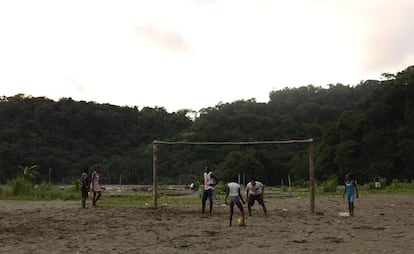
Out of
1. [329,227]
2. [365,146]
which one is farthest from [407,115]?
[329,227]

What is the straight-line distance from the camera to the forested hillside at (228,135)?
184 ft

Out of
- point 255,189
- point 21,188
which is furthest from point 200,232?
point 21,188

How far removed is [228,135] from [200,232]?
243ft

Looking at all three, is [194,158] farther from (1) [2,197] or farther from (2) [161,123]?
(1) [2,197]

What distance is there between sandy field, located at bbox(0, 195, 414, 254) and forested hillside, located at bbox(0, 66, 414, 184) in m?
39.8

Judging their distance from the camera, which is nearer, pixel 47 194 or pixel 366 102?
pixel 47 194

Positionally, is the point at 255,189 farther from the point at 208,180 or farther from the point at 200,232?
the point at 200,232

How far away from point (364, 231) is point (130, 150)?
258 feet

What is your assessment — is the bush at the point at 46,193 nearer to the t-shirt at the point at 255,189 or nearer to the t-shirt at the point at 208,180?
the t-shirt at the point at 208,180

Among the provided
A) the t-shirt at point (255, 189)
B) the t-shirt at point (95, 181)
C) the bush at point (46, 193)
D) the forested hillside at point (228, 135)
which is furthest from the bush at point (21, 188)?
the forested hillside at point (228, 135)

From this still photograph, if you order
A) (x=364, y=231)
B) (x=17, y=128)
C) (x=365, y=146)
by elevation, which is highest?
(x=17, y=128)

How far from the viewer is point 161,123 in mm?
100312

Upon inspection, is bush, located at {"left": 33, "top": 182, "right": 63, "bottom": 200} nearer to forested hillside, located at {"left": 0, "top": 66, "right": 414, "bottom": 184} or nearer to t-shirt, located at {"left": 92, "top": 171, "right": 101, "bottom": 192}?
t-shirt, located at {"left": 92, "top": 171, "right": 101, "bottom": 192}

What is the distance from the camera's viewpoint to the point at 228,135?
86.4 m
